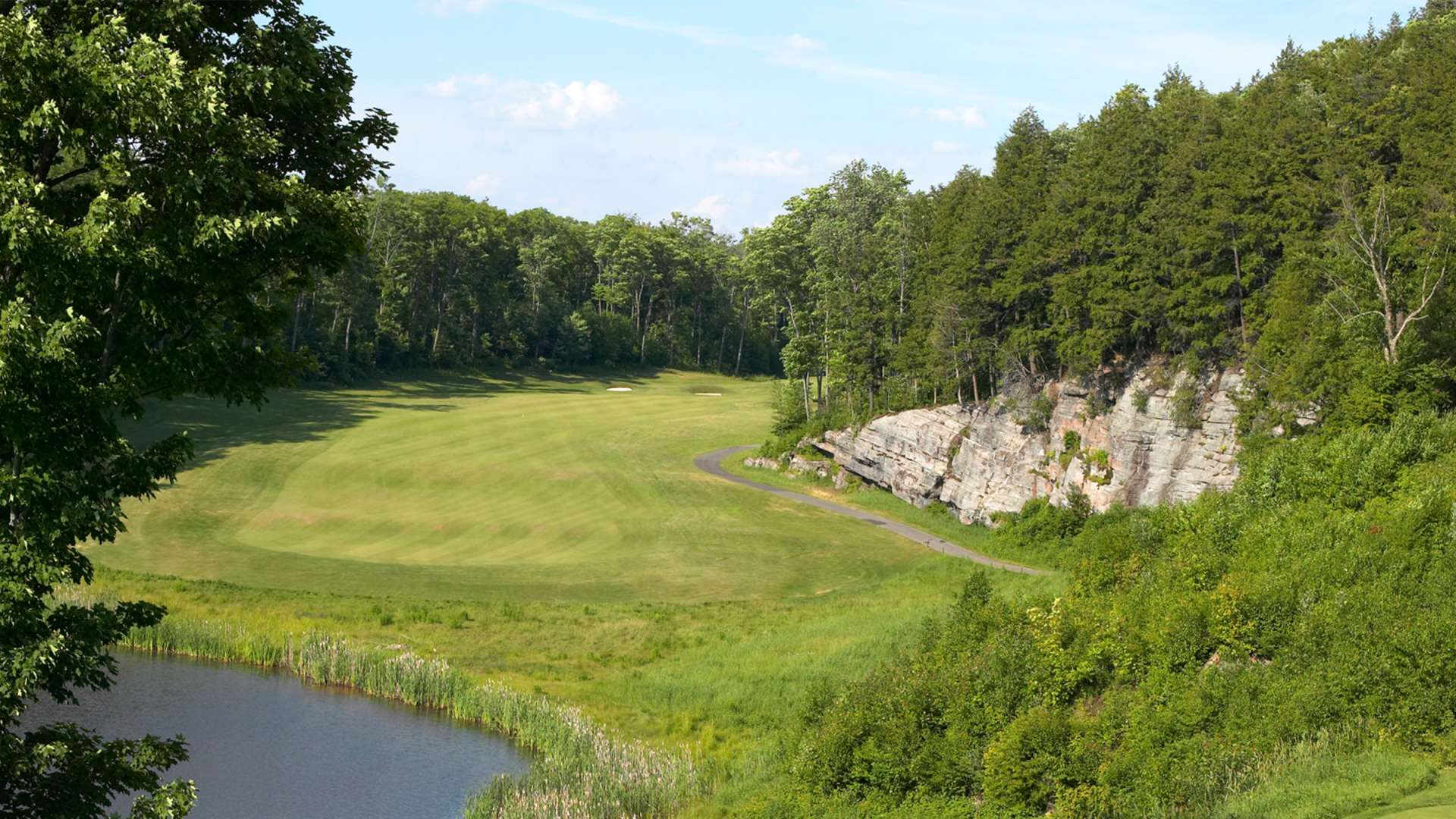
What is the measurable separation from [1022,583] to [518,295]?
387ft

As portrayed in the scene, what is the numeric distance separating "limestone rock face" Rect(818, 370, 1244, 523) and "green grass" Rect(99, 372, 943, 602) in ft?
28.8

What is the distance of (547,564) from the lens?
181 feet

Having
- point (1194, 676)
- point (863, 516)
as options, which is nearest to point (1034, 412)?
point (863, 516)

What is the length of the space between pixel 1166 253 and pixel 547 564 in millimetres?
35180

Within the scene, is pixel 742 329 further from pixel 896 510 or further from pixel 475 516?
pixel 475 516

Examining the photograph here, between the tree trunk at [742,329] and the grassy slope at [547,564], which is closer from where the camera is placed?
the grassy slope at [547,564]

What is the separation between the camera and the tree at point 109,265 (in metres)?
13.4

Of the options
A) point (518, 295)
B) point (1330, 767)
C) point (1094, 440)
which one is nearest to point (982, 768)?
point (1330, 767)

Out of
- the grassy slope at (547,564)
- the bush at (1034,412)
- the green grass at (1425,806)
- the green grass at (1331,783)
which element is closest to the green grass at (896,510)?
the grassy slope at (547,564)

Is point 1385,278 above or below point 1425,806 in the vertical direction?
above

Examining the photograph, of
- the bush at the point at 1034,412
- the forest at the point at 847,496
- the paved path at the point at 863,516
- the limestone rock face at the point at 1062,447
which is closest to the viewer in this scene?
the forest at the point at 847,496

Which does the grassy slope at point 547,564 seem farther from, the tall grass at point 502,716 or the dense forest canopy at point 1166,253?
the dense forest canopy at point 1166,253

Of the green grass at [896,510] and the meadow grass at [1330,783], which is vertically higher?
the meadow grass at [1330,783]

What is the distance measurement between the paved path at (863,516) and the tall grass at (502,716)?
27820 millimetres
